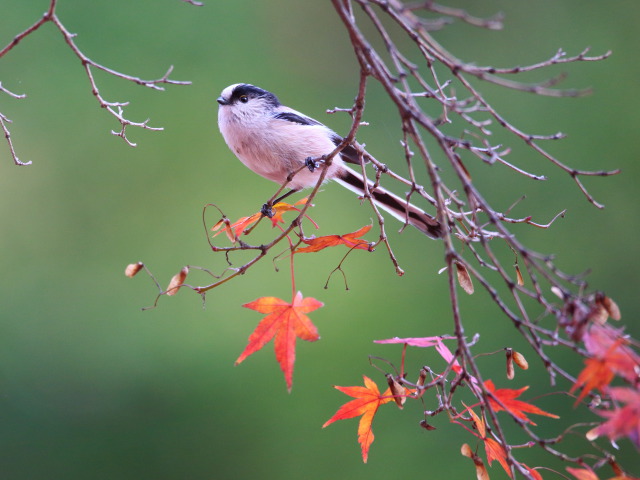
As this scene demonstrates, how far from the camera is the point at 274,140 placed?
6.76ft

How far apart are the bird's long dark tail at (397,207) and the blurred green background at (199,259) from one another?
1455mm

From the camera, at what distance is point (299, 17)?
4.73m

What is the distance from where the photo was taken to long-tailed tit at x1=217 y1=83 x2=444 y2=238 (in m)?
2.06

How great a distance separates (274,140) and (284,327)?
0.89 metres

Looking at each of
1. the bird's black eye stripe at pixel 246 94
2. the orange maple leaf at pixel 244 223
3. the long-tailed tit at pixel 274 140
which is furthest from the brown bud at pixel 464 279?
the bird's black eye stripe at pixel 246 94

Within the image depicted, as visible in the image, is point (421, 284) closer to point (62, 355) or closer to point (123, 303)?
point (123, 303)

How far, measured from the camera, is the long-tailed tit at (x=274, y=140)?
6.77 ft

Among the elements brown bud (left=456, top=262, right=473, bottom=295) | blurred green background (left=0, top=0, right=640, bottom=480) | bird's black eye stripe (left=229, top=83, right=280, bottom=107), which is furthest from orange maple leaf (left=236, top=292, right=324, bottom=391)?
blurred green background (left=0, top=0, right=640, bottom=480)

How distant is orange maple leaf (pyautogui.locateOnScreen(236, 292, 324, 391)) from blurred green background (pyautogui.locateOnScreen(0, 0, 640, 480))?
7.43 feet

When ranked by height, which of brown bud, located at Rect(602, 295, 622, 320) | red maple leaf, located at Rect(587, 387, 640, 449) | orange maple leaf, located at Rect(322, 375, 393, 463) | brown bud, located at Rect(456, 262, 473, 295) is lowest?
orange maple leaf, located at Rect(322, 375, 393, 463)

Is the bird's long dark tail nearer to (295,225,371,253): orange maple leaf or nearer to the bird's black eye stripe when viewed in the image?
(295,225,371,253): orange maple leaf

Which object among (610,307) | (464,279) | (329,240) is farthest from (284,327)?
(610,307)

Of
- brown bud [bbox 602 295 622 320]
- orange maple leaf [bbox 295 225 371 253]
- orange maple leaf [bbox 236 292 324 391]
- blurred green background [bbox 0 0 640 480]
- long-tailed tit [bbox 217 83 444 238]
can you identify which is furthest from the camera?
blurred green background [bbox 0 0 640 480]

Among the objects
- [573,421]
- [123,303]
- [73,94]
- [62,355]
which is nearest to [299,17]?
[73,94]
